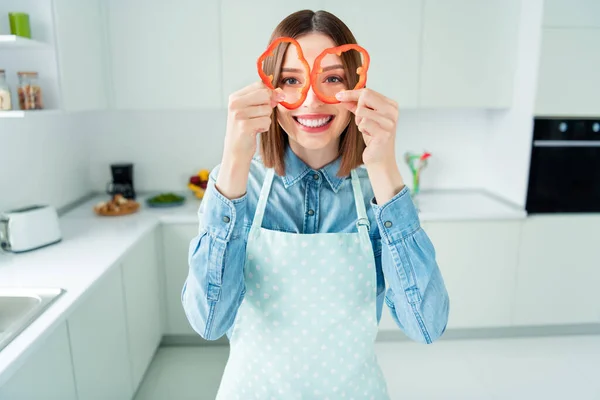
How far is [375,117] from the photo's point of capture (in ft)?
2.84

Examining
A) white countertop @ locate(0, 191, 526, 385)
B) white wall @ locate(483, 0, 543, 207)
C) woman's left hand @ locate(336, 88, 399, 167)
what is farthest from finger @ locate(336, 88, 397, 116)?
white wall @ locate(483, 0, 543, 207)

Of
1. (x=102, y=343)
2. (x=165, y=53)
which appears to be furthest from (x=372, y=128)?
(x=165, y=53)

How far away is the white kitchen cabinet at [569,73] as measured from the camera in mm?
2330

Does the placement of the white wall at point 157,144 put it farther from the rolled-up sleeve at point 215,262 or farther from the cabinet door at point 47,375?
the rolled-up sleeve at point 215,262

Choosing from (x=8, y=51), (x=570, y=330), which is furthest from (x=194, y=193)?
(x=570, y=330)

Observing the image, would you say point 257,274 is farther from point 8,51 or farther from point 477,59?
point 477,59

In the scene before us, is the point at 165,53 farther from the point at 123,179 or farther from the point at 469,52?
the point at 469,52

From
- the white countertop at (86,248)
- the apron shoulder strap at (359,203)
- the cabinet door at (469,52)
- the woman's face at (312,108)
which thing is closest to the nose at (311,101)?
the woman's face at (312,108)

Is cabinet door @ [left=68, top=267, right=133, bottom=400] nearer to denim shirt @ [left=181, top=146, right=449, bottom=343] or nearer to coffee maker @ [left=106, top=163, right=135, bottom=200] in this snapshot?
denim shirt @ [left=181, top=146, right=449, bottom=343]

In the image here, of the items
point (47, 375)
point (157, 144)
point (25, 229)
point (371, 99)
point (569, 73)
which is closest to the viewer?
point (371, 99)

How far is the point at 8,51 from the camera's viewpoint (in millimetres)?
1921

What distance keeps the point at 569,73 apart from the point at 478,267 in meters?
1.14

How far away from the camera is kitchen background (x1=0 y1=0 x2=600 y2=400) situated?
2312 mm

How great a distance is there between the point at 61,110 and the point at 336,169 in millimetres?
1479
